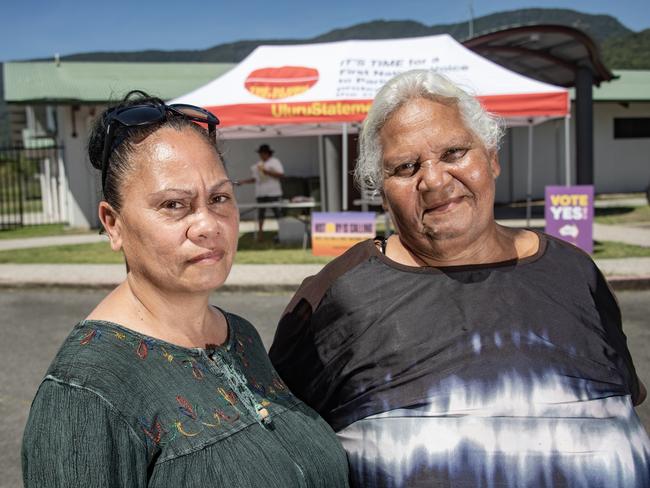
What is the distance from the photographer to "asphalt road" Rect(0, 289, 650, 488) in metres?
4.40

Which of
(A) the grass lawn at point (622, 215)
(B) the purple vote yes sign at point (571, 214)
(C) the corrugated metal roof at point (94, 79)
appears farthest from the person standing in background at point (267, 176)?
(A) the grass lawn at point (622, 215)

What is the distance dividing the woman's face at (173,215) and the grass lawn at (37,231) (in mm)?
16857

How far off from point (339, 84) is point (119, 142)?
1009 centimetres

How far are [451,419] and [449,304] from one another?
312mm

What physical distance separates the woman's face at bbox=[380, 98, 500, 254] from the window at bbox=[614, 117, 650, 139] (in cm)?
2462

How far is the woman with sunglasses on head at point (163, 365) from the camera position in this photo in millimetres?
1178

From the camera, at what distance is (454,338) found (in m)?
1.79

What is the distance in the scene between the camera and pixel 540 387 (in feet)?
5.65

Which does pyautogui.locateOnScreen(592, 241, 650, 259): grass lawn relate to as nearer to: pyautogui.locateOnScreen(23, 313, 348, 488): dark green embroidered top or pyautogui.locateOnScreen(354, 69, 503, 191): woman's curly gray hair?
pyautogui.locateOnScreen(354, 69, 503, 191): woman's curly gray hair

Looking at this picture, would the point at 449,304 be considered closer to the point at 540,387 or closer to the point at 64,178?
the point at 540,387

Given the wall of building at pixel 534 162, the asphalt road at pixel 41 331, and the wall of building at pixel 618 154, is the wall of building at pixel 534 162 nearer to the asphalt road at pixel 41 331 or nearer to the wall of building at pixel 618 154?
the wall of building at pixel 618 154

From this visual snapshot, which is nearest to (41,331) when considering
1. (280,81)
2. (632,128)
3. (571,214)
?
(280,81)

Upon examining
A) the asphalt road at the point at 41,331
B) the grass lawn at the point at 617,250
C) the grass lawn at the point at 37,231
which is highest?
the grass lawn at the point at 37,231

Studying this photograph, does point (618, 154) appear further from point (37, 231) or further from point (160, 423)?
point (160, 423)
